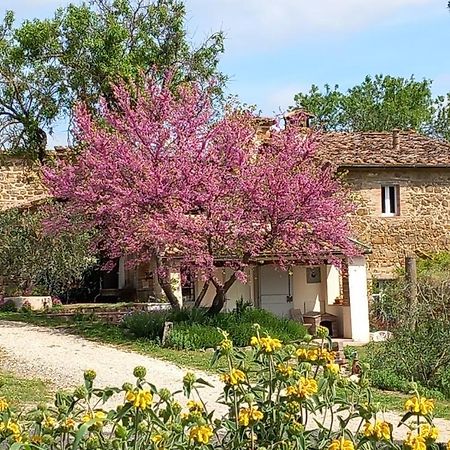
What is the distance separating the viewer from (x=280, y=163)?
16516 mm

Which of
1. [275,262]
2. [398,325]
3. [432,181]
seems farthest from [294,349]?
[432,181]

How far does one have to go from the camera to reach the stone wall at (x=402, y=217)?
25594 mm

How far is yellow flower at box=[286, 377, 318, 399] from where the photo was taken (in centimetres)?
350

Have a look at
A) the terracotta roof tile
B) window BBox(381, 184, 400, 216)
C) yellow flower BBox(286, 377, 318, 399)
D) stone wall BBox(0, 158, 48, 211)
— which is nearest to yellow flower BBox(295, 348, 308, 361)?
yellow flower BBox(286, 377, 318, 399)

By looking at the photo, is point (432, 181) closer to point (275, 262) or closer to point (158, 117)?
point (275, 262)

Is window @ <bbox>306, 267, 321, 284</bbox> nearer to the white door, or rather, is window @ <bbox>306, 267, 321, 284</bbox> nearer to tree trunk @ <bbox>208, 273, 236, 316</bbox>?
the white door

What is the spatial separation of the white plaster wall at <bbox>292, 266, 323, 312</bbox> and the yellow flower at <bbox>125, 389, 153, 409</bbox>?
66.3 feet

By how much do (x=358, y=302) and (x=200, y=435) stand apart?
18200mm

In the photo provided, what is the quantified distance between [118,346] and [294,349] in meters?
12.2

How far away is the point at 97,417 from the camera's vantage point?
3.50 m

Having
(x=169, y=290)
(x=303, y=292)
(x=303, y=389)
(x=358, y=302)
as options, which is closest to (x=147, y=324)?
(x=169, y=290)

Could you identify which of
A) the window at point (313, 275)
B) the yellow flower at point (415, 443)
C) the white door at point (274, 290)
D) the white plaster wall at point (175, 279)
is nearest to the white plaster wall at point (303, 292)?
the window at point (313, 275)

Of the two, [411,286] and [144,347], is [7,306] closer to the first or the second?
[144,347]

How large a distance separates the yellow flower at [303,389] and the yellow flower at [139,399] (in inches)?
26.2
